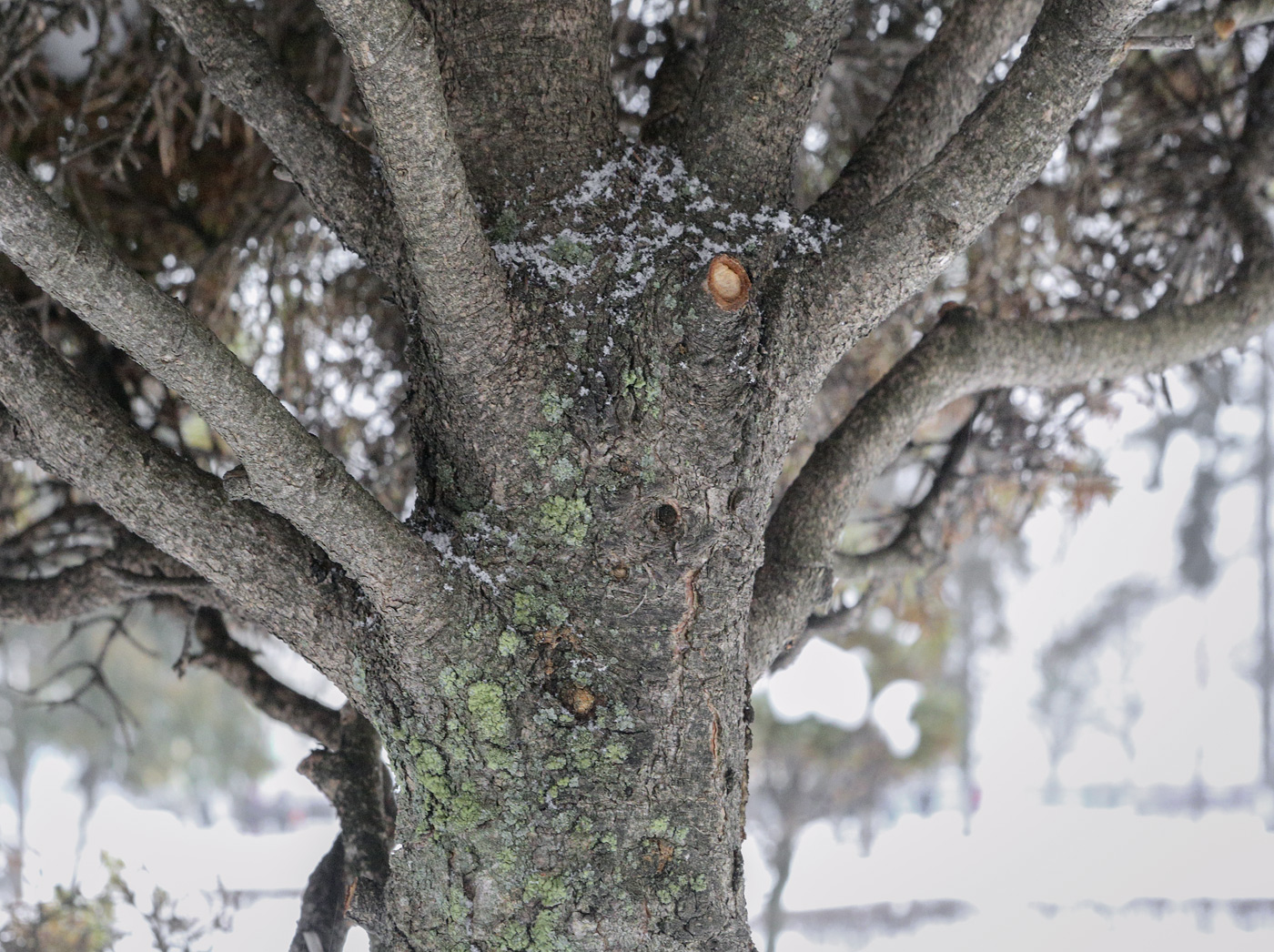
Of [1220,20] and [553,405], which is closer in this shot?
[553,405]

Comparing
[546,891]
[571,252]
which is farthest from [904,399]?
[546,891]

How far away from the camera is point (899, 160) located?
6.02 feet

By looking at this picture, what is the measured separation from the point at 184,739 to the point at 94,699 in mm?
1013

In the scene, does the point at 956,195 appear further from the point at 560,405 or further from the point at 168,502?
the point at 168,502

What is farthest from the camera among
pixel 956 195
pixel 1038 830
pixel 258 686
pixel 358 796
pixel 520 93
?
pixel 1038 830

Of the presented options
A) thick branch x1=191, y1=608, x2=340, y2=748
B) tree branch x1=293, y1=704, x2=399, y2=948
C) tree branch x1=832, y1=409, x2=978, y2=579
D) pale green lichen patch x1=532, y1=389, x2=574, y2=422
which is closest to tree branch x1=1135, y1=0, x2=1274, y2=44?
tree branch x1=832, y1=409, x2=978, y2=579

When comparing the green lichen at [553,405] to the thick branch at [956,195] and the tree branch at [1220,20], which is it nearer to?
the thick branch at [956,195]

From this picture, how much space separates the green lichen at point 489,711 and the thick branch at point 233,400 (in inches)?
4.9

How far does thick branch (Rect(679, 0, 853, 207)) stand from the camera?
5.13 feet

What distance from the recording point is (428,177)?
1215mm

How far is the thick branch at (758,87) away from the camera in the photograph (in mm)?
1562

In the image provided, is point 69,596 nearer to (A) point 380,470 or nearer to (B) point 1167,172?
(A) point 380,470

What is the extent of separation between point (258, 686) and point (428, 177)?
1505mm

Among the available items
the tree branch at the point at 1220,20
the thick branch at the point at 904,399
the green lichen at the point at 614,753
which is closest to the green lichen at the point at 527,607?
the green lichen at the point at 614,753
